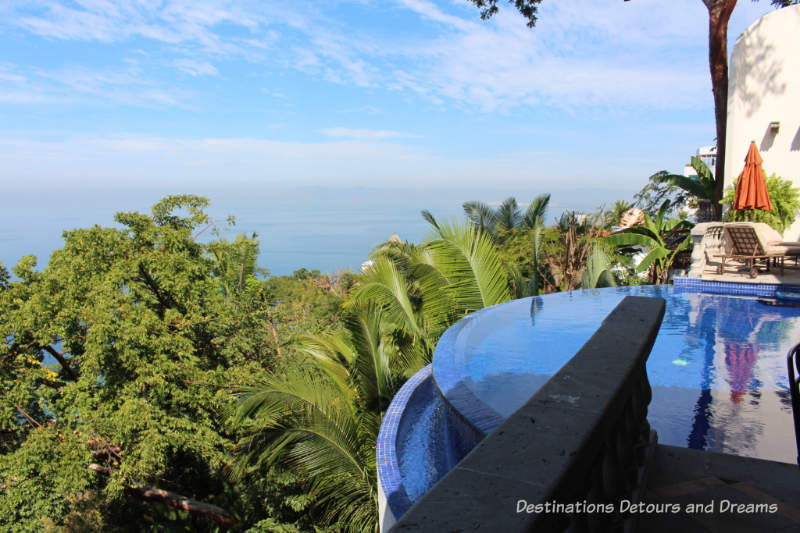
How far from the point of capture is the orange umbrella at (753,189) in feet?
35.0

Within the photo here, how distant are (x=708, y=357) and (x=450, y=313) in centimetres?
394

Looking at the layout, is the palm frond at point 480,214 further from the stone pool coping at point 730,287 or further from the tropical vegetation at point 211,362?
the stone pool coping at point 730,287

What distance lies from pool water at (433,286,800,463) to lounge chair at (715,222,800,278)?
1.08 metres

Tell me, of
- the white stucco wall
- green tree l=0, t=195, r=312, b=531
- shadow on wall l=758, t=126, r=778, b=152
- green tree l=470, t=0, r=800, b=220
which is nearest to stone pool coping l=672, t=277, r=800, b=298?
the white stucco wall

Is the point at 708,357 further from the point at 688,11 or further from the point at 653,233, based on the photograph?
the point at 688,11

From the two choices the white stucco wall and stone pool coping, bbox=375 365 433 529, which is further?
the white stucco wall

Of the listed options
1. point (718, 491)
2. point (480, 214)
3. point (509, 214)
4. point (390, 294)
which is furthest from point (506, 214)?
point (718, 491)

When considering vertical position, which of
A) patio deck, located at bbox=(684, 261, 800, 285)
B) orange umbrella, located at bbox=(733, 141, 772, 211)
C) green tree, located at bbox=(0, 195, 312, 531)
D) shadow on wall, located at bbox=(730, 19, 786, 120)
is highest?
shadow on wall, located at bbox=(730, 19, 786, 120)

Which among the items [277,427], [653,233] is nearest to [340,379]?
[277,427]

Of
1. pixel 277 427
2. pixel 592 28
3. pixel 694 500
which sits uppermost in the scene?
pixel 592 28

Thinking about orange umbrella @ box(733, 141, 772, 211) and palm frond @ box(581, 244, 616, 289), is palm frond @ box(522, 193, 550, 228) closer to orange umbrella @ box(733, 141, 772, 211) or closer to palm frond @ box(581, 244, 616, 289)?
palm frond @ box(581, 244, 616, 289)

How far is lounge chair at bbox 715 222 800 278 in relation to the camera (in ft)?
33.0

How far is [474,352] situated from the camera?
20.3 ft

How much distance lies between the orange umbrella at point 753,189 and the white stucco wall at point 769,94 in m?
1.86
